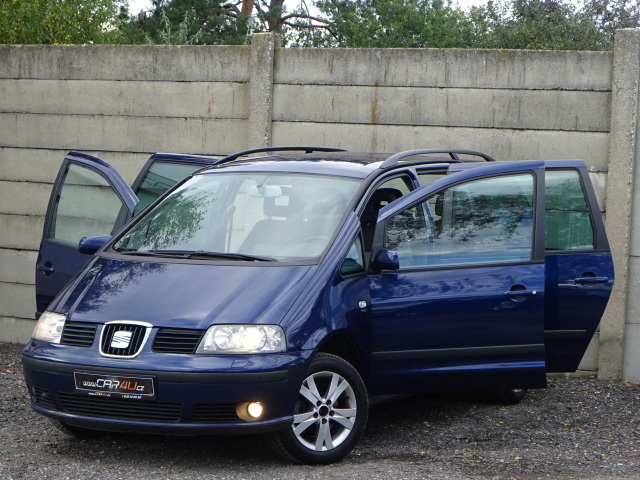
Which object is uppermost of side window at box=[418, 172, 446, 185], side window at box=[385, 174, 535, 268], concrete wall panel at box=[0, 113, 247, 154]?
concrete wall panel at box=[0, 113, 247, 154]

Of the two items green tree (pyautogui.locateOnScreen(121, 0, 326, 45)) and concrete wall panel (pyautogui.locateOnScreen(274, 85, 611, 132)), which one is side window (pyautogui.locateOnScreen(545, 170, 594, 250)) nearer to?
concrete wall panel (pyautogui.locateOnScreen(274, 85, 611, 132))

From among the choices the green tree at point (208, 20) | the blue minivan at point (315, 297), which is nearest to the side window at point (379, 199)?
the blue minivan at point (315, 297)

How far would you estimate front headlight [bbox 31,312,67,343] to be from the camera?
18.3 feet

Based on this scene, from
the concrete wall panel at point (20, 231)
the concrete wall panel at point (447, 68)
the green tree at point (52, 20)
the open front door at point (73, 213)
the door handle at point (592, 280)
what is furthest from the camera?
the green tree at point (52, 20)

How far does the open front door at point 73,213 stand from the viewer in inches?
286

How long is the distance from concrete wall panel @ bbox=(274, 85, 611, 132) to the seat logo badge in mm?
4026

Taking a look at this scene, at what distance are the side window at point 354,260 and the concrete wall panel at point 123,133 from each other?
349 cm

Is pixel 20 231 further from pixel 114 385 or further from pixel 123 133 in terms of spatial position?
pixel 114 385

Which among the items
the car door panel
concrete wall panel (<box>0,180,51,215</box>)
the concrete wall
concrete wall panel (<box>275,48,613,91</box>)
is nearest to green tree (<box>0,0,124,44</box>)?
the concrete wall

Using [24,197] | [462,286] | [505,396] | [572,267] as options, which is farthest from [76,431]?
[24,197]

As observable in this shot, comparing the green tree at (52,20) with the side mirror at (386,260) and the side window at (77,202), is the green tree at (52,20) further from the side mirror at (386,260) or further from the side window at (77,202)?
the side mirror at (386,260)

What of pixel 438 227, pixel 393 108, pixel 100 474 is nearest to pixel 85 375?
pixel 100 474

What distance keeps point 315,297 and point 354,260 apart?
482mm

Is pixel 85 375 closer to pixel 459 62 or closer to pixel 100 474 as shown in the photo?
pixel 100 474
